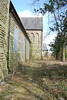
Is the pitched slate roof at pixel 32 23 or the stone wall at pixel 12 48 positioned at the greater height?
the pitched slate roof at pixel 32 23

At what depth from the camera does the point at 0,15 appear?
422cm

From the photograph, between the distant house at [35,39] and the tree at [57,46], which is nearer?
the tree at [57,46]

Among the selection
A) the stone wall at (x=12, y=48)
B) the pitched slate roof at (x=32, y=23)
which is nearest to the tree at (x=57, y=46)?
the stone wall at (x=12, y=48)

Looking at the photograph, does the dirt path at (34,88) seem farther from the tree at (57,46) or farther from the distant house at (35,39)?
the distant house at (35,39)

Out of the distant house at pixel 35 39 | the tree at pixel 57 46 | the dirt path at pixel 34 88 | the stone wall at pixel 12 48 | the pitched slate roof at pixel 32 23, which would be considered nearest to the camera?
the dirt path at pixel 34 88

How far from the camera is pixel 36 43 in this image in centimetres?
2172

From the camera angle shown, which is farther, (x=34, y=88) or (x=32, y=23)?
(x=32, y=23)

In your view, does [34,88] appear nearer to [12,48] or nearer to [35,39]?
[12,48]

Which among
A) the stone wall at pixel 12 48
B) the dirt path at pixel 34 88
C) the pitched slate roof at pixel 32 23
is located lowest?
the dirt path at pixel 34 88

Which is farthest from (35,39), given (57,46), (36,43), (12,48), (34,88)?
(34,88)

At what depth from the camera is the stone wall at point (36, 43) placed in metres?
21.6

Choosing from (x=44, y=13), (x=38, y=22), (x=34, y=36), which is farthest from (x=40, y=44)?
(x=44, y=13)

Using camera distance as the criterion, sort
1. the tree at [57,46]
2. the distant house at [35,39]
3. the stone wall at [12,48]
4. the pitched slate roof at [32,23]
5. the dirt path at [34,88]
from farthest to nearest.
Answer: the pitched slate roof at [32,23] → the distant house at [35,39] → the tree at [57,46] → the stone wall at [12,48] → the dirt path at [34,88]

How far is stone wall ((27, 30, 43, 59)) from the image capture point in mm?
21562
